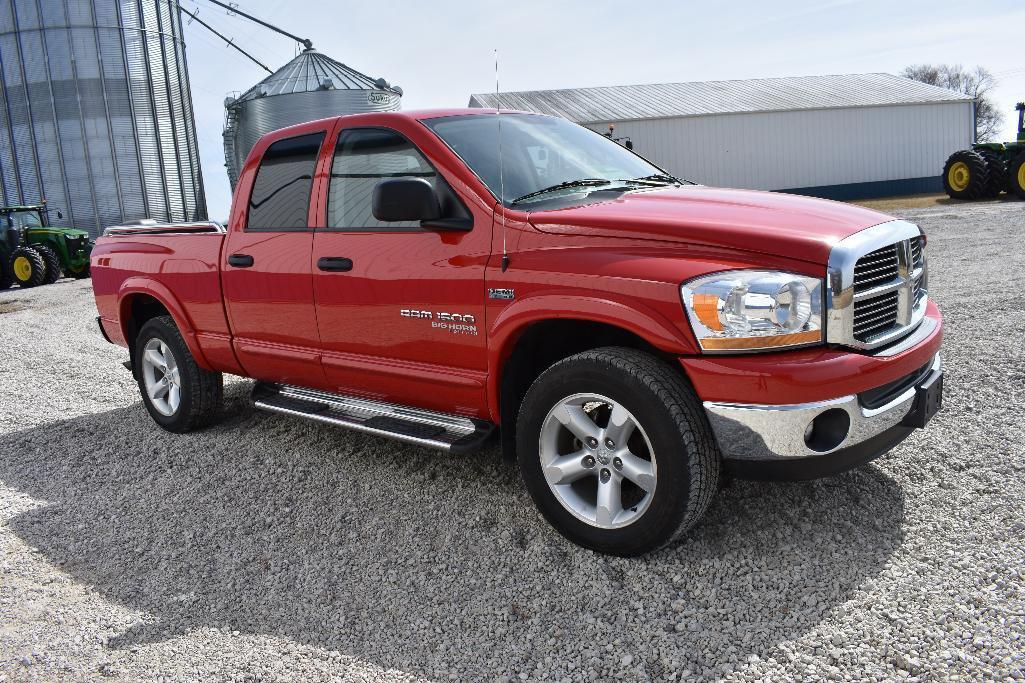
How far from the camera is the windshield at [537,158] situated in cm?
380

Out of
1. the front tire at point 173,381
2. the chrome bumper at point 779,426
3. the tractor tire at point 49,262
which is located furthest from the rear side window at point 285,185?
the tractor tire at point 49,262

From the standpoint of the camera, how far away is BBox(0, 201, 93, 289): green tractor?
64.8ft

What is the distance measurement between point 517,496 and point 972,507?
207cm

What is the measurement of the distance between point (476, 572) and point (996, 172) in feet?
76.6

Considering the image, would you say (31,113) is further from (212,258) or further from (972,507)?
(972,507)

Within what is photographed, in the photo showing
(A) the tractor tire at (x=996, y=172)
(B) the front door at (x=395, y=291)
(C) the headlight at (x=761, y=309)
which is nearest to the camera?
(C) the headlight at (x=761, y=309)

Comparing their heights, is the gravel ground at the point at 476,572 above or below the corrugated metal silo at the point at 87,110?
below

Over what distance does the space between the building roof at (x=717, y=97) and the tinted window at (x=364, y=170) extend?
29707 mm

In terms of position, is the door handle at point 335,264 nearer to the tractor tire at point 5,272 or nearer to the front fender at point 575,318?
the front fender at point 575,318

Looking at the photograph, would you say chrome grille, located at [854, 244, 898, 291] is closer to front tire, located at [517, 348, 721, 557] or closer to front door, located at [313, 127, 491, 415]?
front tire, located at [517, 348, 721, 557]

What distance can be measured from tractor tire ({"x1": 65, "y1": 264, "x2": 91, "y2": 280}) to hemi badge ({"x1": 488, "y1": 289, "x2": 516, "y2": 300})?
21.3 meters

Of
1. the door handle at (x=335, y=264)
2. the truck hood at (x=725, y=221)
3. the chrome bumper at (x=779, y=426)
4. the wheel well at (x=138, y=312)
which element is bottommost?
the chrome bumper at (x=779, y=426)

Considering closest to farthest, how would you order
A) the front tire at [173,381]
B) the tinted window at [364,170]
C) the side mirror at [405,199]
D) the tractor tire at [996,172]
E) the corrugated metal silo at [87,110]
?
the side mirror at [405,199], the tinted window at [364,170], the front tire at [173,381], the tractor tire at [996,172], the corrugated metal silo at [87,110]

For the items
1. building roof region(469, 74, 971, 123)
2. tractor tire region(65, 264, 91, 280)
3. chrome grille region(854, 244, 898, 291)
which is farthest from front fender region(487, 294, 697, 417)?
building roof region(469, 74, 971, 123)
